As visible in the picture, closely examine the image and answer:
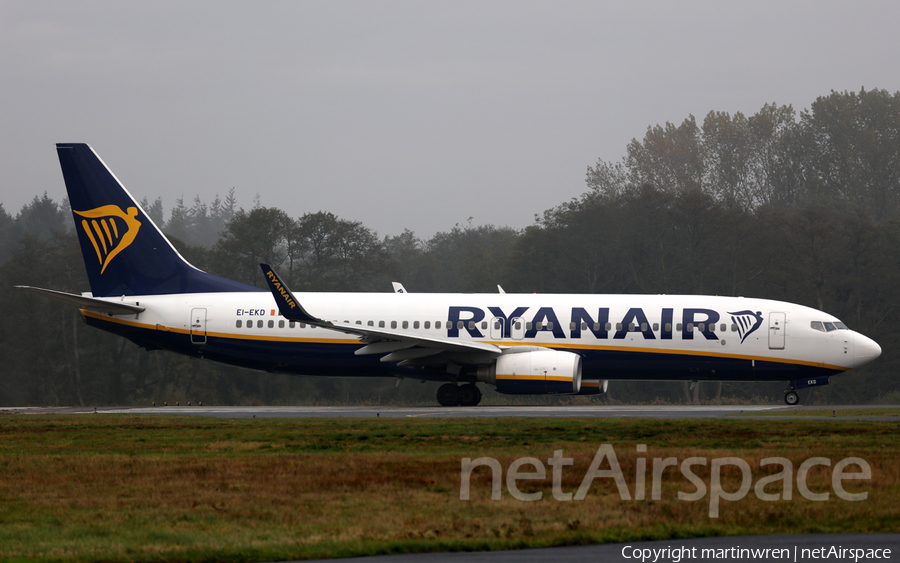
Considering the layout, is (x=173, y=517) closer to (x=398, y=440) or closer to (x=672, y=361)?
(x=398, y=440)

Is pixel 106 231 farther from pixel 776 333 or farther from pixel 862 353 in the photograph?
pixel 862 353

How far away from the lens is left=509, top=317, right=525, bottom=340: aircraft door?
27938mm

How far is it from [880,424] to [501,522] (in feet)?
41.6

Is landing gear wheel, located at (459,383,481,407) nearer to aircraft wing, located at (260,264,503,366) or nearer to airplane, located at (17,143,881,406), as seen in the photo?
airplane, located at (17,143,881,406)

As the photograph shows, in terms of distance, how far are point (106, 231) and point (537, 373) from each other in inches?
576

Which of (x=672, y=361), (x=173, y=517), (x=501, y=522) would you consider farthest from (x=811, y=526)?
(x=672, y=361)

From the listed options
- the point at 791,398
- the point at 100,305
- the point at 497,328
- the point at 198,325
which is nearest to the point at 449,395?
the point at 497,328

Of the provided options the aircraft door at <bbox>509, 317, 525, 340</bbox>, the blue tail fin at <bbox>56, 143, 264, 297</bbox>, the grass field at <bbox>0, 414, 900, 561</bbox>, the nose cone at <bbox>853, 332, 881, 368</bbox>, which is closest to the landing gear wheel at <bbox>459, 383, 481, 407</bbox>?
the aircraft door at <bbox>509, 317, 525, 340</bbox>

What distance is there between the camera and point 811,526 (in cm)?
943

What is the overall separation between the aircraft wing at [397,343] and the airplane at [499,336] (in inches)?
1.5

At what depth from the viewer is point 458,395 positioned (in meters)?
28.9

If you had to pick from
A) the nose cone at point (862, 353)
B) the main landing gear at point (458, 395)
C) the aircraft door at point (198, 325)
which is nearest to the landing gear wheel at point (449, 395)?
the main landing gear at point (458, 395)

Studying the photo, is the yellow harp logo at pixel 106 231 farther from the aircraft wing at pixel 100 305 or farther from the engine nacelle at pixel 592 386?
the engine nacelle at pixel 592 386

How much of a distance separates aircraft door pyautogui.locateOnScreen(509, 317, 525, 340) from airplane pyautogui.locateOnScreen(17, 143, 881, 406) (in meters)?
0.03
